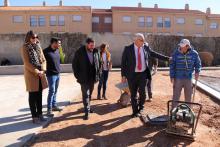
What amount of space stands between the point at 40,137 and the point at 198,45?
836 inches

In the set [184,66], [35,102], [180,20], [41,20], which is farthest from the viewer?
[180,20]

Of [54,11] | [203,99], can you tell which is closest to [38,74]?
[203,99]

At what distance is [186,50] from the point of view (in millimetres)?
7371

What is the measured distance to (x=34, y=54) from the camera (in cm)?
754

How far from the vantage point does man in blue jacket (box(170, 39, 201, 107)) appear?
7.41 m

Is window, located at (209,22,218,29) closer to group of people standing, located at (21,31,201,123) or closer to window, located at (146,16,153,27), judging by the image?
window, located at (146,16,153,27)

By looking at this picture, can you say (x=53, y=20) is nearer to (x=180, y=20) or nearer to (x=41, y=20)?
(x=41, y=20)

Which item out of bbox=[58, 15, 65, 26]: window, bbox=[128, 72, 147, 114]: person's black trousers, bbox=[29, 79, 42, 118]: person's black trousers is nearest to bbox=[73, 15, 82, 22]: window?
bbox=[58, 15, 65, 26]: window

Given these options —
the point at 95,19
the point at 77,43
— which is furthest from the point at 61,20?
the point at 77,43

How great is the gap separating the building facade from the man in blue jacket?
129 feet

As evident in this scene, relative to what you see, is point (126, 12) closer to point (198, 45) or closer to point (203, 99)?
point (198, 45)

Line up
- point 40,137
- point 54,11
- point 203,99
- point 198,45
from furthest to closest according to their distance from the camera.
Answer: point 54,11
point 198,45
point 203,99
point 40,137

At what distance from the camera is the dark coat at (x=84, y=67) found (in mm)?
8078

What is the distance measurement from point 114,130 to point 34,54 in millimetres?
2247
